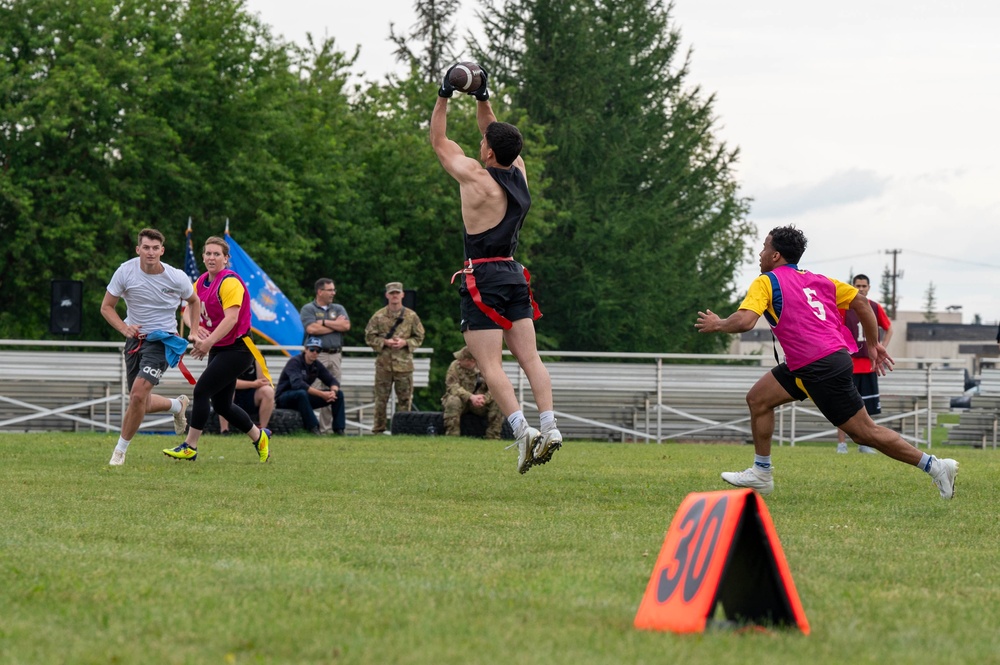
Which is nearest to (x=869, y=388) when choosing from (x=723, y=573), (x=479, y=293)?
(x=479, y=293)

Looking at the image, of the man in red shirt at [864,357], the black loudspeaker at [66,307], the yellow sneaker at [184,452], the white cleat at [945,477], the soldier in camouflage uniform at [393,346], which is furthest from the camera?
the black loudspeaker at [66,307]

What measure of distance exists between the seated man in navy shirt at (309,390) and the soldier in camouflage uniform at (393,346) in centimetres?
67

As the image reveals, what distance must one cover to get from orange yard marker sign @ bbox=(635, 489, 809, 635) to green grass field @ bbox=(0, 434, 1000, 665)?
0.34 feet

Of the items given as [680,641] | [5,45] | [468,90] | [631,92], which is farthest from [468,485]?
[631,92]

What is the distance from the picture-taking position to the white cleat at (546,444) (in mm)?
8609

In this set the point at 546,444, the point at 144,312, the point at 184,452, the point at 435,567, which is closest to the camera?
the point at 435,567

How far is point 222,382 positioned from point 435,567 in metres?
6.86

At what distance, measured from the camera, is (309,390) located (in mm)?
18531

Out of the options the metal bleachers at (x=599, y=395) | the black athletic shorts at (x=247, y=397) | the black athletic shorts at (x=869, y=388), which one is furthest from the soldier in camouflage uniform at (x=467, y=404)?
the black athletic shorts at (x=869, y=388)

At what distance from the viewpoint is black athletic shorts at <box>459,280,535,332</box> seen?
8.81 metres

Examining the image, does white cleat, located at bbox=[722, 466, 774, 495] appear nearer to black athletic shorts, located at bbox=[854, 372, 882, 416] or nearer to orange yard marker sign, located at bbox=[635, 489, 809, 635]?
orange yard marker sign, located at bbox=[635, 489, 809, 635]

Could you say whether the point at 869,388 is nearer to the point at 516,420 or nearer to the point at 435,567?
the point at 516,420

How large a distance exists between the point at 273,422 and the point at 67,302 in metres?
6.88

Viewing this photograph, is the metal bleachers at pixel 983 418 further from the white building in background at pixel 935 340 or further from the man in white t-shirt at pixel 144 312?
the white building in background at pixel 935 340
